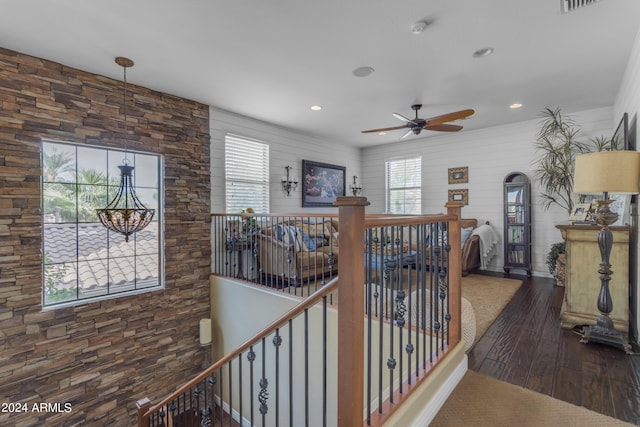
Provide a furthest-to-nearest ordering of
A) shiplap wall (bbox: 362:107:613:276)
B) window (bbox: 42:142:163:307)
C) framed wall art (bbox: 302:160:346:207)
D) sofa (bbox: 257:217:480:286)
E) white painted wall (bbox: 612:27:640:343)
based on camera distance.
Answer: framed wall art (bbox: 302:160:346:207)
shiplap wall (bbox: 362:107:613:276)
sofa (bbox: 257:217:480:286)
window (bbox: 42:142:163:307)
white painted wall (bbox: 612:27:640:343)

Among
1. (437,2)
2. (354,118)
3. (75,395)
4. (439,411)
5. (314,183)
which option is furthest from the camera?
(314,183)

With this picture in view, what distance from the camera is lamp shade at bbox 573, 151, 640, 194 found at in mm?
2227

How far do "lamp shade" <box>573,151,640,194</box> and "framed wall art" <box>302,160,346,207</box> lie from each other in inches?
Result: 175

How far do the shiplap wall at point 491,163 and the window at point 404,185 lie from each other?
0.45ft

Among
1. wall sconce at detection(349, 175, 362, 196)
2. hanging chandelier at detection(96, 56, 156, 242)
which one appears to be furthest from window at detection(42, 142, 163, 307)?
wall sconce at detection(349, 175, 362, 196)

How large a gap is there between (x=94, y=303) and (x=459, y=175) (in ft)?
20.5

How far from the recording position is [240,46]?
9.25 ft

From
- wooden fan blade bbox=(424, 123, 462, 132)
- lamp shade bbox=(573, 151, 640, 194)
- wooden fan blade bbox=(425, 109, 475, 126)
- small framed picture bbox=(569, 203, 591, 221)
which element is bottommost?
small framed picture bbox=(569, 203, 591, 221)

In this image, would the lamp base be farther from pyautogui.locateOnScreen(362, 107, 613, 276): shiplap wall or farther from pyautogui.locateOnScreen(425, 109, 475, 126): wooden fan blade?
pyautogui.locateOnScreen(362, 107, 613, 276): shiplap wall

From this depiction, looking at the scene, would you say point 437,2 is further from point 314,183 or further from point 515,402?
point 314,183

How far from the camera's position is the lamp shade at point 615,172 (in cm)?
223

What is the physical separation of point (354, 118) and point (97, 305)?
443 centimetres

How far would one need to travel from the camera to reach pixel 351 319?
49.7 inches

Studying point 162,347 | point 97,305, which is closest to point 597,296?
point 162,347
